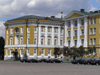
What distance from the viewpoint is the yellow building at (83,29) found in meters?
76.2

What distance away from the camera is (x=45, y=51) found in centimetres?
10025

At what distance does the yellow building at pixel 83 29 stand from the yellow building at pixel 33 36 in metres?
16.2

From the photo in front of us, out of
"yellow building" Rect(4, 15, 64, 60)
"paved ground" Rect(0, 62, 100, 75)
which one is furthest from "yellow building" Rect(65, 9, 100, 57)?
"paved ground" Rect(0, 62, 100, 75)

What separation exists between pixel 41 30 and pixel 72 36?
65.2 feet

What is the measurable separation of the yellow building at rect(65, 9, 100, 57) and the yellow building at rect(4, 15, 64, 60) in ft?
53.2

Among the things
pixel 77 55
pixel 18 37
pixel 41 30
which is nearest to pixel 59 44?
pixel 41 30

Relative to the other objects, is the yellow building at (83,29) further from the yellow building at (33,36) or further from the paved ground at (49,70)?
the paved ground at (49,70)

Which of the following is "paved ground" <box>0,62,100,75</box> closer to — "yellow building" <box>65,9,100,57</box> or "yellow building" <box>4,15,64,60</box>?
"yellow building" <box>65,9,100,57</box>

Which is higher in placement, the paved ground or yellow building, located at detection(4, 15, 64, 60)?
yellow building, located at detection(4, 15, 64, 60)

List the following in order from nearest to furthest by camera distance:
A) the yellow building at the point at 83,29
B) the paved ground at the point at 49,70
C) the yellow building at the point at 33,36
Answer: the paved ground at the point at 49,70, the yellow building at the point at 83,29, the yellow building at the point at 33,36

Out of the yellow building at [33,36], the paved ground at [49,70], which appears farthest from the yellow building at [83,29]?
the paved ground at [49,70]

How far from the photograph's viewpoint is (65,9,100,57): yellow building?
→ 7625cm

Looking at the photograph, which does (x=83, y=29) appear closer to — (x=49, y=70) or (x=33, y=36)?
(x=33, y=36)

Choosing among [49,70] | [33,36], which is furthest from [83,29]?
[49,70]
